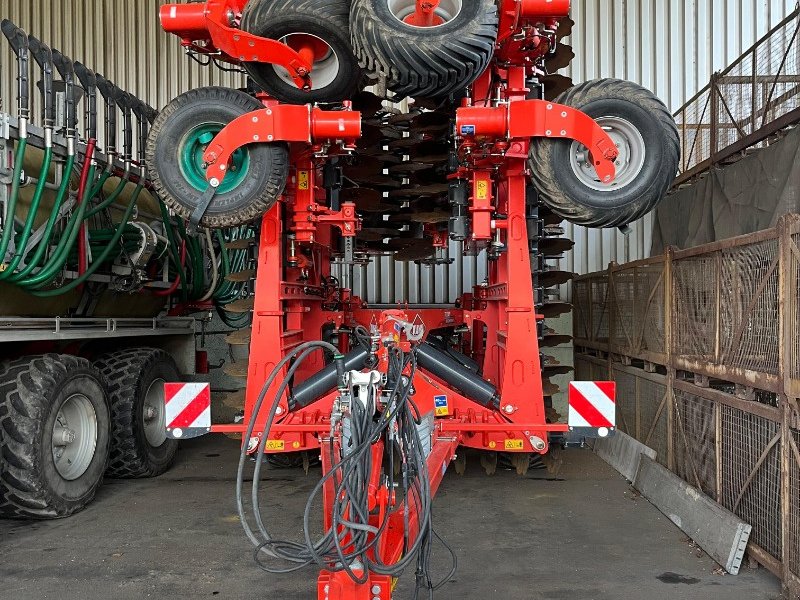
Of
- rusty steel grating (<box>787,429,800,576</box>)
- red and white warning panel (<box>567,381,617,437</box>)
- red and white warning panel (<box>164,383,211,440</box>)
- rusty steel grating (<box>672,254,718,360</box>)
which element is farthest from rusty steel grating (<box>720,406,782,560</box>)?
red and white warning panel (<box>164,383,211,440</box>)

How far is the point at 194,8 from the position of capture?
392cm

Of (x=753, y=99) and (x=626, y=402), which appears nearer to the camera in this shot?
(x=753, y=99)

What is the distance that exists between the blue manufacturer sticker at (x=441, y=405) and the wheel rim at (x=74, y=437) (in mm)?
2497

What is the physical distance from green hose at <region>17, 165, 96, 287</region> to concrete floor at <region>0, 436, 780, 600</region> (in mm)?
1574

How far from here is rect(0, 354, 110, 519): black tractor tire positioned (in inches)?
165

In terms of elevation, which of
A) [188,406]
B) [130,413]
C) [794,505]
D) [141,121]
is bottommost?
[794,505]

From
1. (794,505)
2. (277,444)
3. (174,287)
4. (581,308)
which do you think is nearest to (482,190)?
(277,444)

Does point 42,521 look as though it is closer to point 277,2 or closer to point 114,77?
point 277,2

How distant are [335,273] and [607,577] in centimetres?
611

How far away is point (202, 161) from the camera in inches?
158

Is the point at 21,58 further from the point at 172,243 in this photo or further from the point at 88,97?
the point at 172,243

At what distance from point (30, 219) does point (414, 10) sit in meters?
2.58

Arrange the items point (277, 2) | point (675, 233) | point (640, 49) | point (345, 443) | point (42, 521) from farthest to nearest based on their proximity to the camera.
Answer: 1. point (640, 49)
2. point (675, 233)
3. point (42, 521)
4. point (277, 2)
5. point (345, 443)

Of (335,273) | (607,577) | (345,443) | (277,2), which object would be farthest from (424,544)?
(335,273)
